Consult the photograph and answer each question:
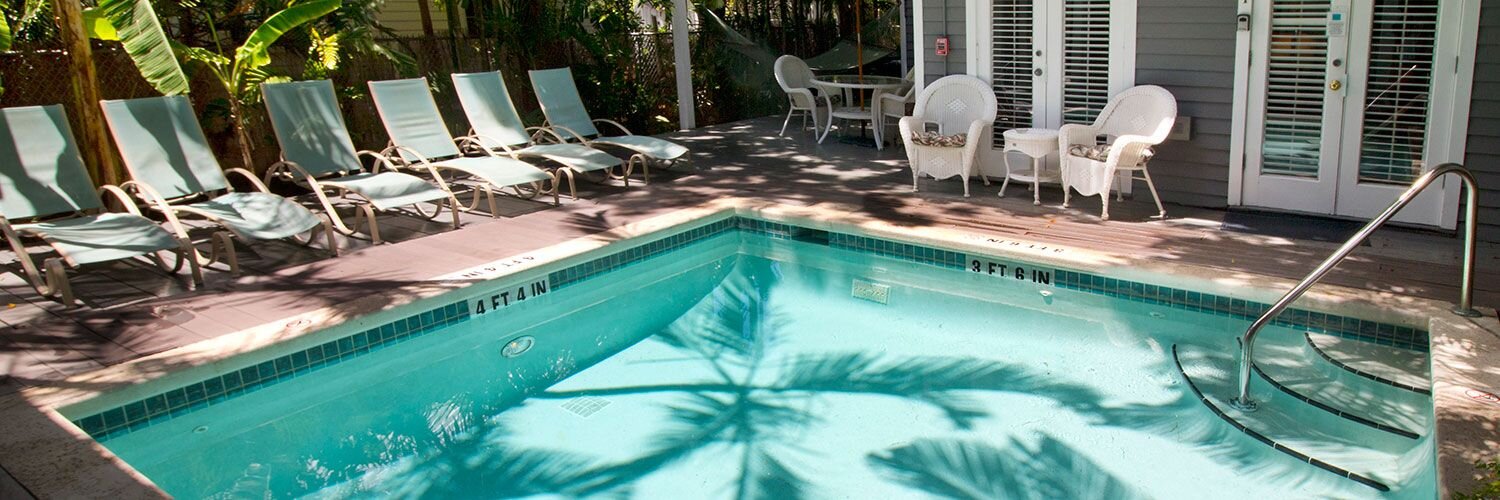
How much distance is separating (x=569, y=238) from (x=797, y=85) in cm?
560

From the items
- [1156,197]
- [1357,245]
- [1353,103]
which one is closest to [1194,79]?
[1156,197]

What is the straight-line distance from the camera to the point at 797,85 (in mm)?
11969

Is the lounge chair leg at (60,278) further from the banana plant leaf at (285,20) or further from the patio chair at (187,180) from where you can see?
the banana plant leaf at (285,20)

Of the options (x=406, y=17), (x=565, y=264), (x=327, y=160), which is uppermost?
(x=406, y=17)

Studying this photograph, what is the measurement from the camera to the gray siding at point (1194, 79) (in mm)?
7023

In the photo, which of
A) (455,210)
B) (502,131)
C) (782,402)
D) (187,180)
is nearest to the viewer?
(782,402)

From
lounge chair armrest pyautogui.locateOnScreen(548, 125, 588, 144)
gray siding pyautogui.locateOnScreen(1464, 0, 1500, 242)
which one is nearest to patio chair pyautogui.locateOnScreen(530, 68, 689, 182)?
lounge chair armrest pyautogui.locateOnScreen(548, 125, 588, 144)

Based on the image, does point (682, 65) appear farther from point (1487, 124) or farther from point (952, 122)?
point (1487, 124)

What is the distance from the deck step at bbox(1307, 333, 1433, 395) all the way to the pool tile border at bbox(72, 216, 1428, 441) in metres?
0.05

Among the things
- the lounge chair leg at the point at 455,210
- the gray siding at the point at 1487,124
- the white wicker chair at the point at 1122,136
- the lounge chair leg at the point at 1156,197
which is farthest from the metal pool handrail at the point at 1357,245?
the lounge chair leg at the point at 455,210

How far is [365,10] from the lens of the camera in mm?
9172

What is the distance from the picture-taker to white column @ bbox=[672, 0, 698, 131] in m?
12.1

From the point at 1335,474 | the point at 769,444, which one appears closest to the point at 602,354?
the point at 769,444

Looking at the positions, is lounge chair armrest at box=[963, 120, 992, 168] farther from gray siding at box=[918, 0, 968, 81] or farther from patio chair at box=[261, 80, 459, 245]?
patio chair at box=[261, 80, 459, 245]
